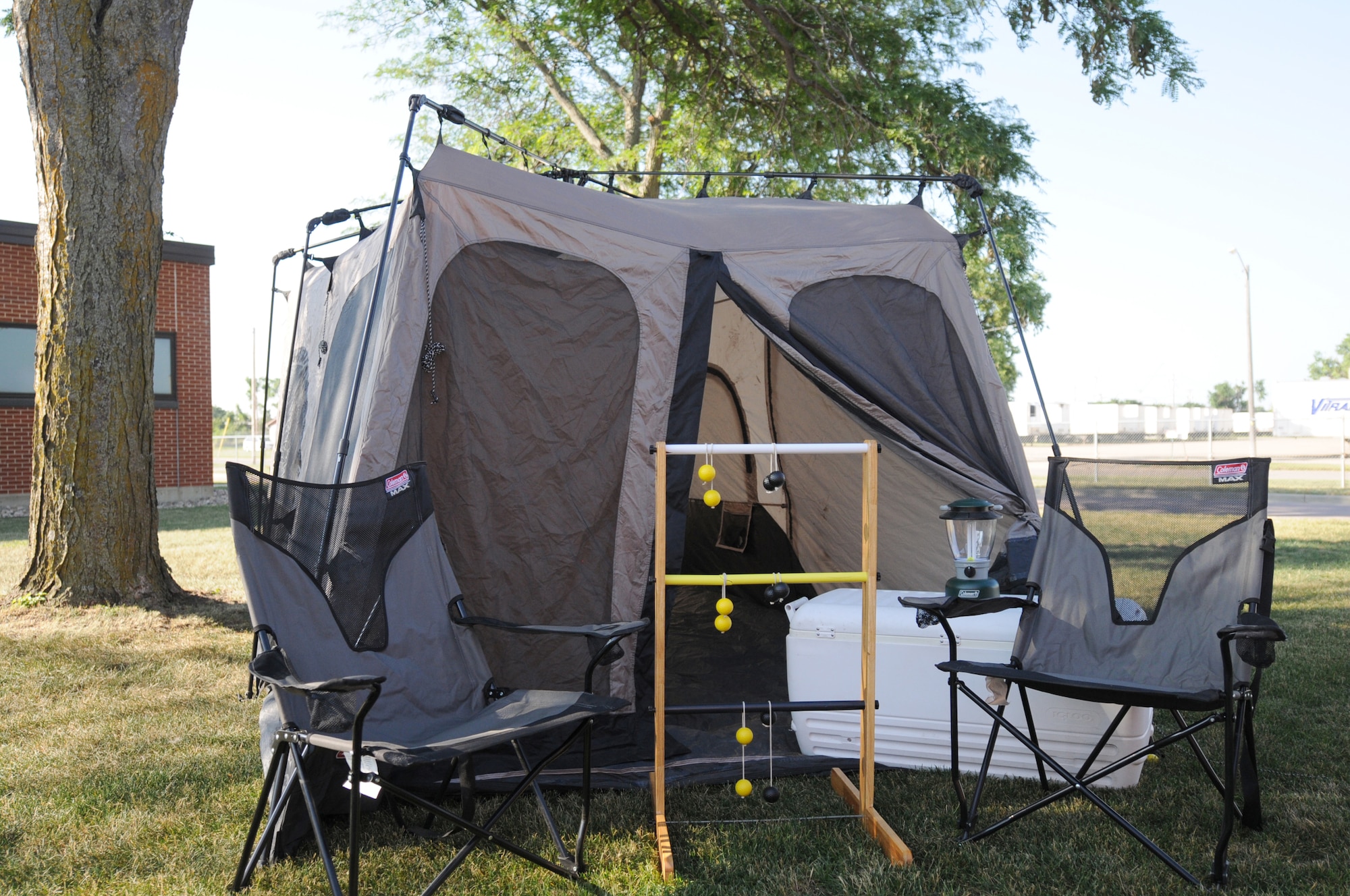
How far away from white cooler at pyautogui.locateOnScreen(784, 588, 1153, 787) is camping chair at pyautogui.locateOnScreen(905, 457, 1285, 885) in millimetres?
79

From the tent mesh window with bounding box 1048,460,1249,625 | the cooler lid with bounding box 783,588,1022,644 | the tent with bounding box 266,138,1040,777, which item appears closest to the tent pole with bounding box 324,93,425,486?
the tent with bounding box 266,138,1040,777

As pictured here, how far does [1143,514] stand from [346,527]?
7.08ft

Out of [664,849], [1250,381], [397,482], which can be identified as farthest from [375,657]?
[1250,381]

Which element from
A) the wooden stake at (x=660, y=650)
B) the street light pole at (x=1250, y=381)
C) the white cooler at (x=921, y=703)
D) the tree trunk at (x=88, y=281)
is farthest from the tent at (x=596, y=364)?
the street light pole at (x=1250, y=381)

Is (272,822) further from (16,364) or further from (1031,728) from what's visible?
(16,364)

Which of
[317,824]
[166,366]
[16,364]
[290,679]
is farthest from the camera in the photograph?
[166,366]

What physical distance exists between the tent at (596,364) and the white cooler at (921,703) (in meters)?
0.36

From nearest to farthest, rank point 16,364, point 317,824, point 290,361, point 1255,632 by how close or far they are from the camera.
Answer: point 317,824
point 1255,632
point 290,361
point 16,364

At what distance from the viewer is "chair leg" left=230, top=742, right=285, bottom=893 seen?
6.98 ft

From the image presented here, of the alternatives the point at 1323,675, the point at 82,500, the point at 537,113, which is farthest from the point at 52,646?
the point at 537,113

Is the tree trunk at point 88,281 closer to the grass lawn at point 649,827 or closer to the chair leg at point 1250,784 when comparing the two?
the grass lawn at point 649,827

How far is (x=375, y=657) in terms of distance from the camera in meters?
2.53

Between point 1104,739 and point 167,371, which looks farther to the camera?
point 167,371

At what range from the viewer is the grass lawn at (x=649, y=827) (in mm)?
2236
